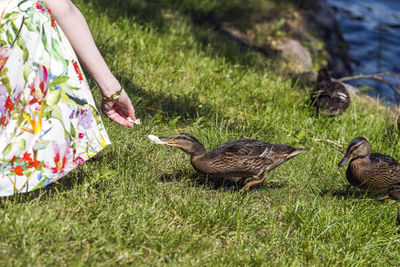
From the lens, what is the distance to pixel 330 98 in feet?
23.5

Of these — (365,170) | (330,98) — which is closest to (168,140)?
(365,170)

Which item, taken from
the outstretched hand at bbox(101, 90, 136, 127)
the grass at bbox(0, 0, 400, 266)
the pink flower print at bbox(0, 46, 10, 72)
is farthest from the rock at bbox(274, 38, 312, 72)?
the pink flower print at bbox(0, 46, 10, 72)

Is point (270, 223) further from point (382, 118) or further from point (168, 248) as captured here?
point (382, 118)

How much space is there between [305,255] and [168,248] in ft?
3.56

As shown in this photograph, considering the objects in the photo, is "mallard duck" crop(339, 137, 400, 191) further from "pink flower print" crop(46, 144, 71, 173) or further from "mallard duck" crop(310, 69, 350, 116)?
"pink flower print" crop(46, 144, 71, 173)

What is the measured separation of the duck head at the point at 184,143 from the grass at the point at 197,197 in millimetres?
294

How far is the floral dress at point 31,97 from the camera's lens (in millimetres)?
A: 3459

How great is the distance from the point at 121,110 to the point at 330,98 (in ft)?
12.9

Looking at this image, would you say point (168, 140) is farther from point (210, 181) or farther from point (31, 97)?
point (31, 97)

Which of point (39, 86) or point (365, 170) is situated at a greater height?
point (39, 86)

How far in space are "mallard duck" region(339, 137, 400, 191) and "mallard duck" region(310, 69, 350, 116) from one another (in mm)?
1815

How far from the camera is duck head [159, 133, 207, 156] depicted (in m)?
4.48

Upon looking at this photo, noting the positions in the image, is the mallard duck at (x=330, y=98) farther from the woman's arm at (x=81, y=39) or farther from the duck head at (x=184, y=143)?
the woman's arm at (x=81, y=39)

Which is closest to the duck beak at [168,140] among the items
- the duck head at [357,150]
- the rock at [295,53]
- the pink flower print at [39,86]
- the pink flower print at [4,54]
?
the pink flower print at [39,86]
